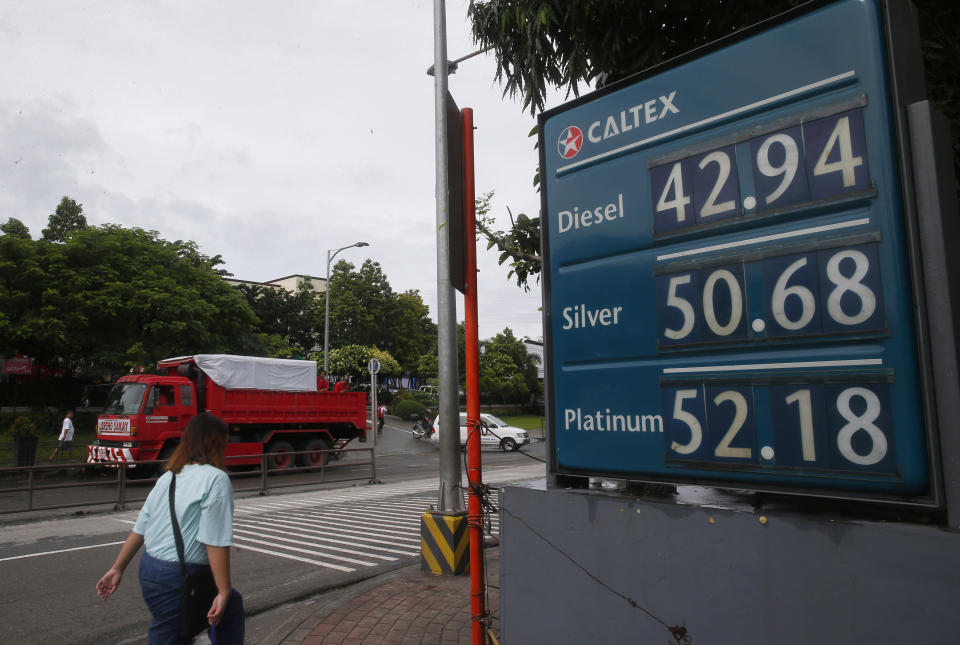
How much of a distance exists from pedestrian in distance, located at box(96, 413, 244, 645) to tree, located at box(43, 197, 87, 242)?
42.6 m

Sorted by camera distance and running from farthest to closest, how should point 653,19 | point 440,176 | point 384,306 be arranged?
point 384,306, point 440,176, point 653,19

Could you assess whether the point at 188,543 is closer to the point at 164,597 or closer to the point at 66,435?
the point at 164,597

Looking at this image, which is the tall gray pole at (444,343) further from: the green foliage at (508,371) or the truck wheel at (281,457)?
the green foliage at (508,371)

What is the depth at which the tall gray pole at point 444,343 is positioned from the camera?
21.6ft

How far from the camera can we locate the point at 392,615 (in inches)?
197

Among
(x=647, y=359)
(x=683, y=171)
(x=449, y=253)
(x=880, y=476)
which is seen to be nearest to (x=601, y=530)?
(x=647, y=359)

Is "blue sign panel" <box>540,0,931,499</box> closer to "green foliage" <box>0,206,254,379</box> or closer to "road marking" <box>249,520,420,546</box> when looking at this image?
"road marking" <box>249,520,420,546</box>

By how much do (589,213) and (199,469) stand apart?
2278 millimetres

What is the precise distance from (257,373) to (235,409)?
4.12 feet

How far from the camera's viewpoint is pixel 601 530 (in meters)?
2.69

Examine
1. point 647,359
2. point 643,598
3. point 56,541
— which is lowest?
point 56,541

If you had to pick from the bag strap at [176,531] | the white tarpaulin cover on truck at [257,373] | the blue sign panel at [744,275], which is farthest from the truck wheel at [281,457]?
the blue sign panel at [744,275]

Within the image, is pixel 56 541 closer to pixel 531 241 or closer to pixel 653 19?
pixel 531 241

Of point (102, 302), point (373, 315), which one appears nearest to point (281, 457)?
point (102, 302)
